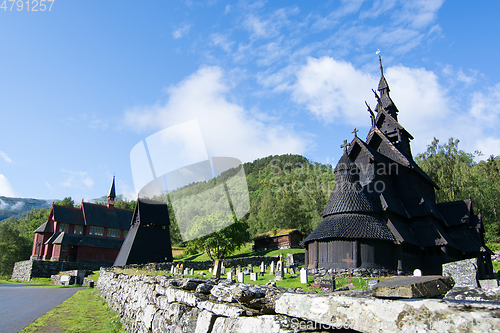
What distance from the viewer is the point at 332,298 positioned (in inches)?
98.7

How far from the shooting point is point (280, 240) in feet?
187

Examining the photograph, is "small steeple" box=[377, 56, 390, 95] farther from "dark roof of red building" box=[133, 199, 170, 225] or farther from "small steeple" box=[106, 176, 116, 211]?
"small steeple" box=[106, 176, 116, 211]

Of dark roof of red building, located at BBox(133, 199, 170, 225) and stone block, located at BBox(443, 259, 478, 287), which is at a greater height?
dark roof of red building, located at BBox(133, 199, 170, 225)

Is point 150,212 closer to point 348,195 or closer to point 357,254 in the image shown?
point 348,195

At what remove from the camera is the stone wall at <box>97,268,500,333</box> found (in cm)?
174

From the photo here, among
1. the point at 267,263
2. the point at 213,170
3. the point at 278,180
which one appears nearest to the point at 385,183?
the point at 213,170

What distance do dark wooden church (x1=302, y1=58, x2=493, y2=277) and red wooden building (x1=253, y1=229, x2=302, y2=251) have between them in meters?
26.8

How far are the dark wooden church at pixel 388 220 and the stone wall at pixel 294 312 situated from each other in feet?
63.7

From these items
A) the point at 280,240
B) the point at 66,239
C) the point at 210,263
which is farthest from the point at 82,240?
the point at 280,240

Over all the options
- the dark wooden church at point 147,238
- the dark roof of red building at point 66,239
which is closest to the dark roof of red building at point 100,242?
the dark roof of red building at point 66,239

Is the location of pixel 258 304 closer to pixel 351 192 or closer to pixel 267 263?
pixel 351 192

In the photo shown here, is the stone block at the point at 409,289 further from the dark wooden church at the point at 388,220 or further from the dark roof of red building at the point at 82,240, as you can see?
the dark roof of red building at the point at 82,240

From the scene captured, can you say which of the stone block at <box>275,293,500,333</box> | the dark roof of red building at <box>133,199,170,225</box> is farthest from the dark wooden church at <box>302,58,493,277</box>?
the dark roof of red building at <box>133,199,170,225</box>

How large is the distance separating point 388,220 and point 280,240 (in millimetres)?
33544
